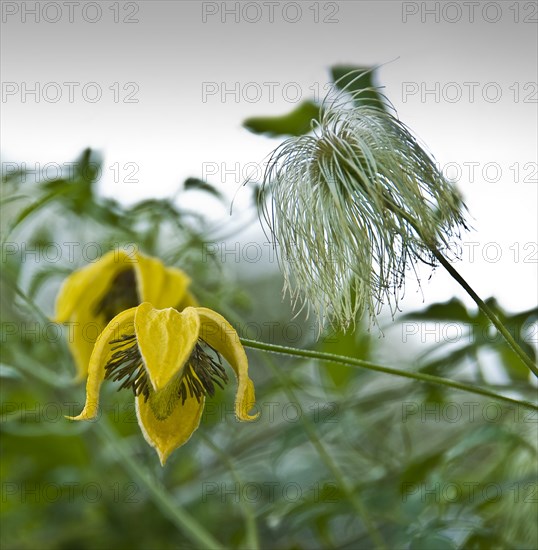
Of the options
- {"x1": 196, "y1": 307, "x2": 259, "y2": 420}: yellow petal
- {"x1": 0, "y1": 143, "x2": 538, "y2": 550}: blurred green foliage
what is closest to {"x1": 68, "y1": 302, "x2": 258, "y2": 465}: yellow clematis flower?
{"x1": 196, "y1": 307, "x2": 259, "y2": 420}: yellow petal

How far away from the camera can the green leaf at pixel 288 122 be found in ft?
1.71

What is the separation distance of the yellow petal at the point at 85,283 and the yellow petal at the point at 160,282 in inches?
1.8

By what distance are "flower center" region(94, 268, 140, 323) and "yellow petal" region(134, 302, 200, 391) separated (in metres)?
0.26

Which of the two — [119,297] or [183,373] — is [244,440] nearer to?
[119,297]

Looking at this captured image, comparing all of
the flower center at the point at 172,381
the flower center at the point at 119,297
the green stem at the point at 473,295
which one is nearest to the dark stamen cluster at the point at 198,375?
the flower center at the point at 172,381

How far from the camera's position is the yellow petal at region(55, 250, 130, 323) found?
606 mm

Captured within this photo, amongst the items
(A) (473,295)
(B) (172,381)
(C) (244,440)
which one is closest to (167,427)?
(B) (172,381)

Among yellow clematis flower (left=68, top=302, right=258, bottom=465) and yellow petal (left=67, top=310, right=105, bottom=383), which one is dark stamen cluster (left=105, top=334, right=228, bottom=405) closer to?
yellow clematis flower (left=68, top=302, right=258, bottom=465)

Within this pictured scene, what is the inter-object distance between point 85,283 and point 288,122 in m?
0.21

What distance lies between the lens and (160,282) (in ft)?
1.85

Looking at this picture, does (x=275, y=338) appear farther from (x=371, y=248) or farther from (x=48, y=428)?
(x=371, y=248)

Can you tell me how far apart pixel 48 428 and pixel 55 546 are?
0.58ft

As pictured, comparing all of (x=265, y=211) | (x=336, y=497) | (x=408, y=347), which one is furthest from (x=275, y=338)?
(x=265, y=211)

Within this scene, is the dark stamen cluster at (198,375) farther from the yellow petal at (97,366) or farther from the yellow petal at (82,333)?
the yellow petal at (82,333)
